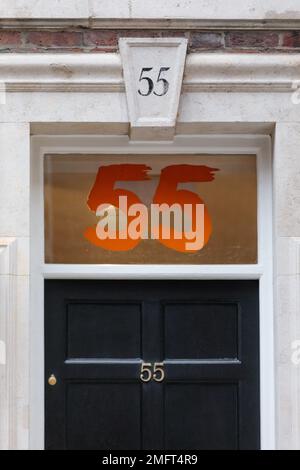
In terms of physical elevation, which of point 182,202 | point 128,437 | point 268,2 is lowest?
point 128,437

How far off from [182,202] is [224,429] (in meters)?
1.35

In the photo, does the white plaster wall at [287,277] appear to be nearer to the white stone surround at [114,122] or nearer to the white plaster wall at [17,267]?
the white stone surround at [114,122]

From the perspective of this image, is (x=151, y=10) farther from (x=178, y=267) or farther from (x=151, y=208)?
(x=178, y=267)

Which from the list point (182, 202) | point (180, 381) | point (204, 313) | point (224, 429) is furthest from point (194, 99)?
point (224, 429)

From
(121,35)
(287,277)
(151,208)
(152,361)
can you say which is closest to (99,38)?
(121,35)

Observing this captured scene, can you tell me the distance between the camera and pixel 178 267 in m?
4.19

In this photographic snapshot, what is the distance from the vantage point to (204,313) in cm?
422

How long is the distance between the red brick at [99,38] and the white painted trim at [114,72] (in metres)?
0.08

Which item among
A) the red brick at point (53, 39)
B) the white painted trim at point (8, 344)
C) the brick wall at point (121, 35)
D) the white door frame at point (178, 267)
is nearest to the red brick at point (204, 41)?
the brick wall at point (121, 35)

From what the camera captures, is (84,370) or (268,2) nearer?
(268,2)

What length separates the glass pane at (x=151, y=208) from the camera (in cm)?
421

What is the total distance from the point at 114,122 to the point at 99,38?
0.48 metres

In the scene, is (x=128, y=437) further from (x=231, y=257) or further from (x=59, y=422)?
(x=231, y=257)

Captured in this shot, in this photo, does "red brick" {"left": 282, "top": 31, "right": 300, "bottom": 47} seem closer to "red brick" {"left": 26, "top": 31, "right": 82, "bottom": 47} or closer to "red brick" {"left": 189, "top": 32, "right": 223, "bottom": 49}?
"red brick" {"left": 189, "top": 32, "right": 223, "bottom": 49}
